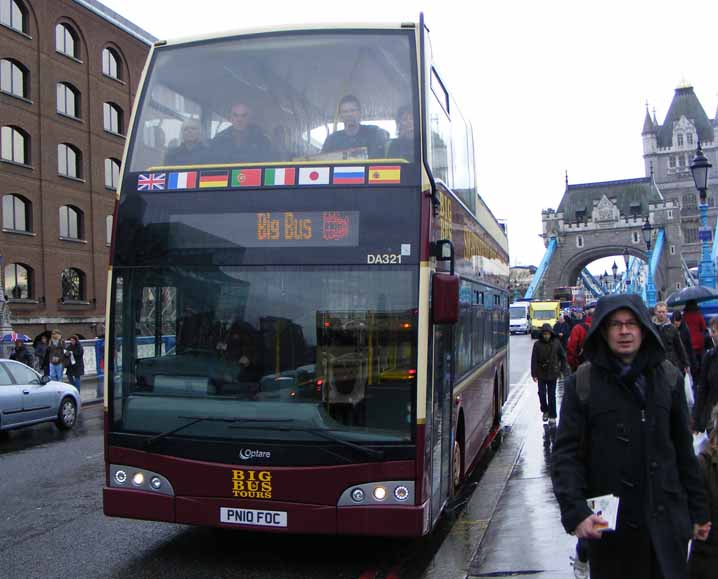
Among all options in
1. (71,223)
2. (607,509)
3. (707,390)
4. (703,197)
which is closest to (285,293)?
(607,509)

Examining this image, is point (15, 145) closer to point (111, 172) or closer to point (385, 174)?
point (111, 172)

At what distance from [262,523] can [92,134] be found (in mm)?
36524

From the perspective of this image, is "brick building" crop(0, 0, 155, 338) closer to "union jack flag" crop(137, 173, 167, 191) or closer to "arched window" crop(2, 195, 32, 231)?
"arched window" crop(2, 195, 32, 231)

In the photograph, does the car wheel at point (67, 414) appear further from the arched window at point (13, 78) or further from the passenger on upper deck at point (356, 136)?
the arched window at point (13, 78)

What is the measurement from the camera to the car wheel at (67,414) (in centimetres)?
1494

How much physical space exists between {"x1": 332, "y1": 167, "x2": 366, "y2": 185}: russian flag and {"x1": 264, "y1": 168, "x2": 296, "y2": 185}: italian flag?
0.31m

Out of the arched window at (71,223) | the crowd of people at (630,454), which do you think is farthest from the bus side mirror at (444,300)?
the arched window at (71,223)

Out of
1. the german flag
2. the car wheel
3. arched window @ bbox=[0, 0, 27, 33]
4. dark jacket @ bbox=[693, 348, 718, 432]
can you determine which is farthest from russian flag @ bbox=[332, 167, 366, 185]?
arched window @ bbox=[0, 0, 27, 33]

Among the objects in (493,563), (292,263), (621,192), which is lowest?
(493,563)

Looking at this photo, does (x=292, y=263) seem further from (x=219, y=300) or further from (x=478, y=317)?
(x=478, y=317)

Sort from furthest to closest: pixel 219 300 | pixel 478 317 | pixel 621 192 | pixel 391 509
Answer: pixel 621 192 → pixel 478 317 → pixel 219 300 → pixel 391 509

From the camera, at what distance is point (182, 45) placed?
6809 millimetres

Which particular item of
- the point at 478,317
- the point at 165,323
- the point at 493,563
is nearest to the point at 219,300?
the point at 165,323

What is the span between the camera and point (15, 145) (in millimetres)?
34781
